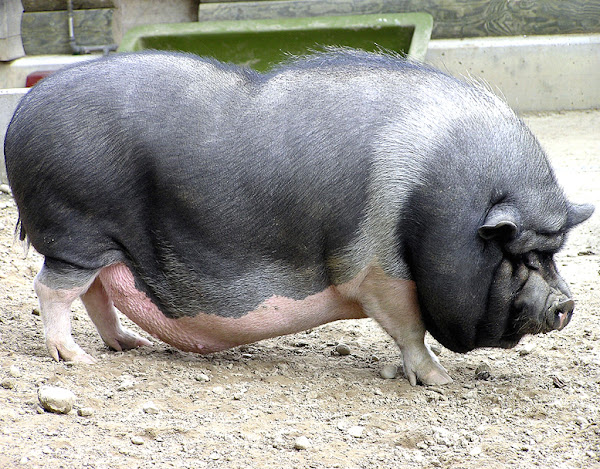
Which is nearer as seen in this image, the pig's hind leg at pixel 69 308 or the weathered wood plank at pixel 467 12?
the pig's hind leg at pixel 69 308

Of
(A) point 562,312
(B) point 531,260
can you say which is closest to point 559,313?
(A) point 562,312

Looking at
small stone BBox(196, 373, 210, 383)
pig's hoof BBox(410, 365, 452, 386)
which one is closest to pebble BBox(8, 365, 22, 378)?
small stone BBox(196, 373, 210, 383)

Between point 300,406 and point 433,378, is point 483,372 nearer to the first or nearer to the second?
point 433,378

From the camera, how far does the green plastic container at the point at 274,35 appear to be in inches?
344

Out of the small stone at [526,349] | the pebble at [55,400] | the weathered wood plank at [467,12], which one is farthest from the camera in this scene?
the weathered wood plank at [467,12]

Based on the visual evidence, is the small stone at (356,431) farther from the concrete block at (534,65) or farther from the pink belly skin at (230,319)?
the concrete block at (534,65)

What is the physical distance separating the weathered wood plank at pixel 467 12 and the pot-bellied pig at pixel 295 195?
6005 millimetres

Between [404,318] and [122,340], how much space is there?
135 cm

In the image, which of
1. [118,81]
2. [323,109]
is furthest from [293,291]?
[118,81]

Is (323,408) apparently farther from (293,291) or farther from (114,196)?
(114,196)

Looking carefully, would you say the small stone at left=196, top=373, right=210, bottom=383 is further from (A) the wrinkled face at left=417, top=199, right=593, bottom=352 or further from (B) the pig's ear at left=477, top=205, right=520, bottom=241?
(B) the pig's ear at left=477, top=205, right=520, bottom=241

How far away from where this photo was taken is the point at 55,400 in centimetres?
313

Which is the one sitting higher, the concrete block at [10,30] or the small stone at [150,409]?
the small stone at [150,409]

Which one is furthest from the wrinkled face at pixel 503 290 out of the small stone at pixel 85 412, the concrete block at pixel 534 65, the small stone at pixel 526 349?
the concrete block at pixel 534 65
